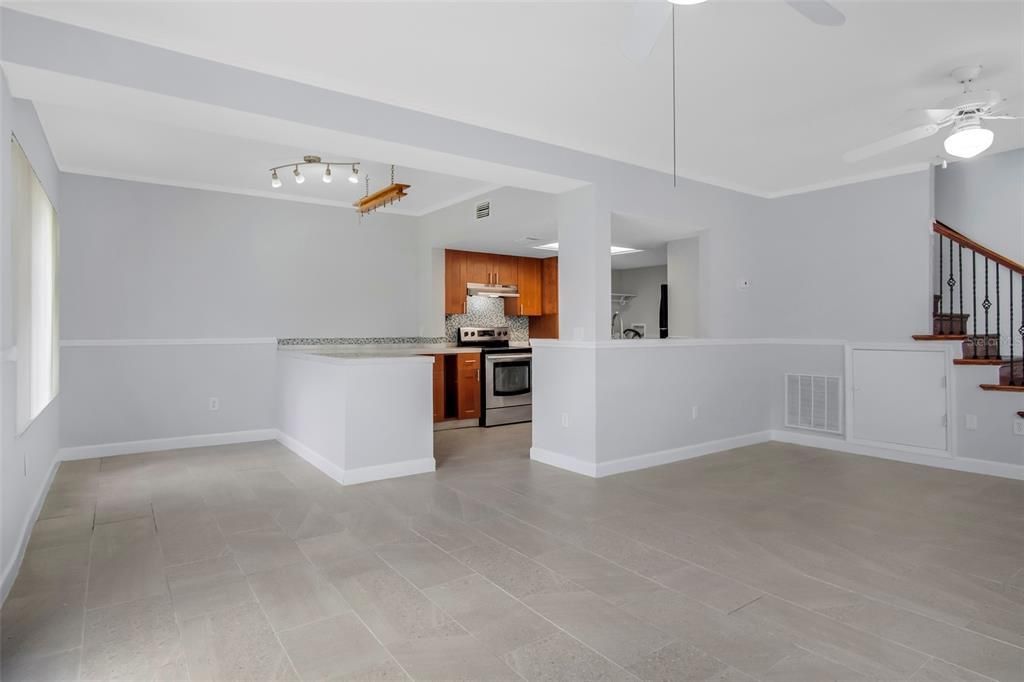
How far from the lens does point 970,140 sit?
3.12m

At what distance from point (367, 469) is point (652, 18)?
3.50m

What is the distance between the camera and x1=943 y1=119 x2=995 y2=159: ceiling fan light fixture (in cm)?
311

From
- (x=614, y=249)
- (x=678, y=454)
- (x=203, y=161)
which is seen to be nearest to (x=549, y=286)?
(x=614, y=249)

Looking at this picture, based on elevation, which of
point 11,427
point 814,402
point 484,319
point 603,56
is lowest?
point 814,402

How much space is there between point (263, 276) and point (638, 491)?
4.32 m

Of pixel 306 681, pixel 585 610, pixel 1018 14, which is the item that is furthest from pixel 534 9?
pixel 306 681

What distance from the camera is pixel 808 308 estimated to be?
5559mm

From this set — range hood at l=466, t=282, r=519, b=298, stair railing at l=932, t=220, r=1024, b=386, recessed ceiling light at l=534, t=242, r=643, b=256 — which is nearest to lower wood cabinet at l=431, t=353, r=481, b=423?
range hood at l=466, t=282, r=519, b=298

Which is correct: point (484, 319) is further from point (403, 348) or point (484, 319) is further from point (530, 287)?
point (403, 348)

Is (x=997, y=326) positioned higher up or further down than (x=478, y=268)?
further down

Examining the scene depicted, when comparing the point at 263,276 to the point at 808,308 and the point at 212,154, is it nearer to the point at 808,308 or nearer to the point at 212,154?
the point at 212,154

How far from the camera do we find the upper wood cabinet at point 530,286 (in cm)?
767

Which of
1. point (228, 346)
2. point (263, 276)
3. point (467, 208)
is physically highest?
point (467, 208)

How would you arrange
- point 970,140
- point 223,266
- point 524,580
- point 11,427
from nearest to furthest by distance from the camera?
point 524,580
point 11,427
point 970,140
point 223,266
